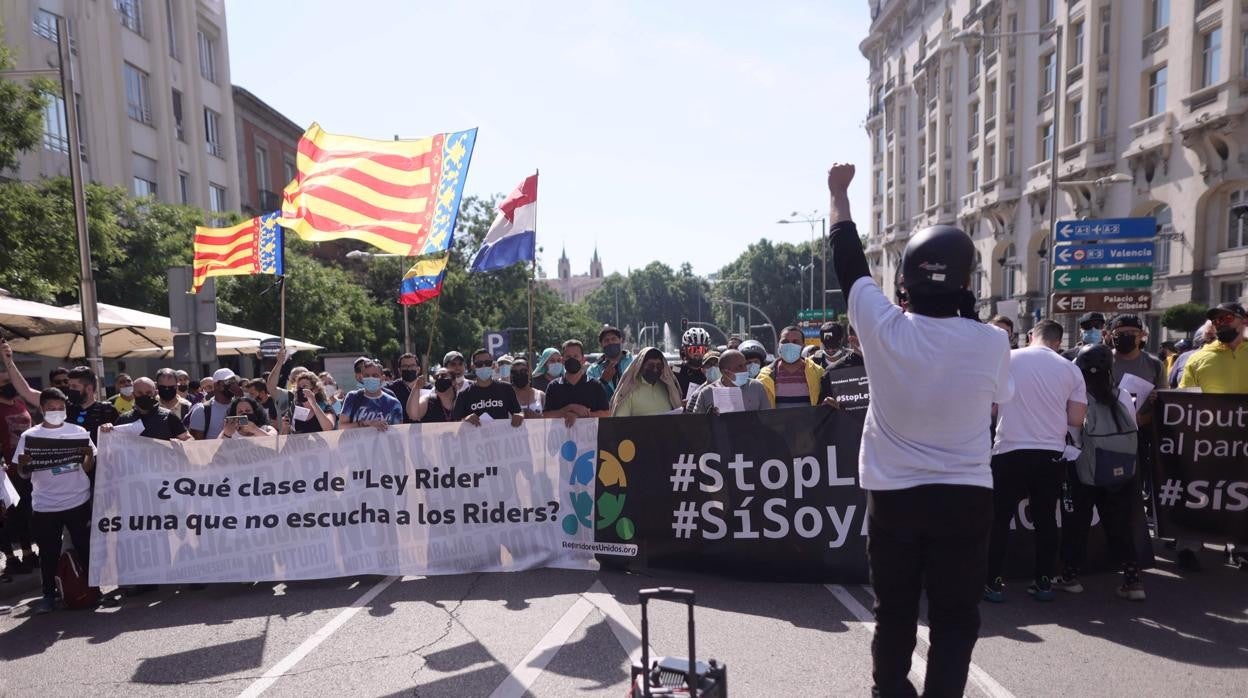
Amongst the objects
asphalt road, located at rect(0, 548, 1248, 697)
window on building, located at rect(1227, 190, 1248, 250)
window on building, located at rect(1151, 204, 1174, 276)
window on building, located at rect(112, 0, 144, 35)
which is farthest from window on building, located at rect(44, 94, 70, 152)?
window on building, located at rect(1151, 204, 1174, 276)

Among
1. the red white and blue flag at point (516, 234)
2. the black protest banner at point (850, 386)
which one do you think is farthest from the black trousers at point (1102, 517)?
the red white and blue flag at point (516, 234)

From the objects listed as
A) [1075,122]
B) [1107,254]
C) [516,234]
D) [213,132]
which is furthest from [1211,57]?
[213,132]

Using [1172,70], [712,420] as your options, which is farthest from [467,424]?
[1172,70]

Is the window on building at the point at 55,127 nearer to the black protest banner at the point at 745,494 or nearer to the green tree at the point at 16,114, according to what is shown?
the green tree at the point at 16,114

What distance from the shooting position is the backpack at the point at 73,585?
19.6 ft

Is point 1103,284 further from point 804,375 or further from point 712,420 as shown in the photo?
point 712,420

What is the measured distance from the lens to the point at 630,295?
12156cm

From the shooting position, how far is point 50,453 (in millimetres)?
6020

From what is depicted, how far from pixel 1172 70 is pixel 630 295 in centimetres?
9657

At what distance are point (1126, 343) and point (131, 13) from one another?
3239 centimetres

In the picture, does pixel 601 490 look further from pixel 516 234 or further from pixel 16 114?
pixel 16 114

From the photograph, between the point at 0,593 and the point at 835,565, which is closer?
the point at 835,565

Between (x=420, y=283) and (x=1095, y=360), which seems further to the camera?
(x=420, y=283)

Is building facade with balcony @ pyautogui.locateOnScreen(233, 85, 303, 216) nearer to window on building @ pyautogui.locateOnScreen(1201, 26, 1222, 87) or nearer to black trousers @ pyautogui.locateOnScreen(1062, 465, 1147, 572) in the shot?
window on building @ pyautogui.locateOnScreen(1201, 26, 1222, 87)
